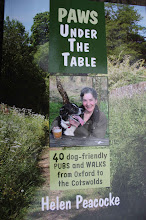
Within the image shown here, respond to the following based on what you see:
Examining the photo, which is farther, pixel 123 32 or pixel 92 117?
pixel 123 32

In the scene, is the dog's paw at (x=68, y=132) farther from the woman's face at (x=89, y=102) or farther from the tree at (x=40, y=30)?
the tree at (x=40, y=30)

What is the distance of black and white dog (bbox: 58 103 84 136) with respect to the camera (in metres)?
2.96

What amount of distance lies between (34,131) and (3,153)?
0.47 metres

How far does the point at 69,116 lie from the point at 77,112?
121mm

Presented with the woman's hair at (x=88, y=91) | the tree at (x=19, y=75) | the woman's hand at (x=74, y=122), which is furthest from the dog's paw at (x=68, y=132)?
the woman's hair at (x=88, y=91)

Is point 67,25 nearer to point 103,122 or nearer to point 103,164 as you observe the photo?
point 103,122

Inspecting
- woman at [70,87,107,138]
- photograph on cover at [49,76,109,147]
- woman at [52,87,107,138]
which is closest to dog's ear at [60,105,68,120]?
photograph on cover at [49,76,109,147]

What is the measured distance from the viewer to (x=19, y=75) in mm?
2975

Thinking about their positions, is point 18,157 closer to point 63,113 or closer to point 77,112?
point 63,113

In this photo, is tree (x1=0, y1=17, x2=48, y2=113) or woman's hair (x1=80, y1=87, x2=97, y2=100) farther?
woman's hair (x1=80, y1=87, x2=97, y2=100)

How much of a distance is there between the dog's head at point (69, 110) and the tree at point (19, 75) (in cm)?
22

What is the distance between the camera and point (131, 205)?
10.2 feet

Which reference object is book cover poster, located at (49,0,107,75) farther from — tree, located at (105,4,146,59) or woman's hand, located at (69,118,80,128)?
woman's hand, located at (69,118,80,128)

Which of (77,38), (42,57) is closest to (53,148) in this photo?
(42,57)
